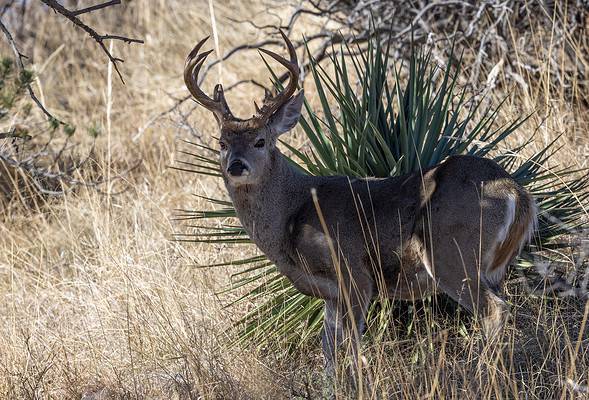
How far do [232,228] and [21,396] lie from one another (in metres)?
1.53

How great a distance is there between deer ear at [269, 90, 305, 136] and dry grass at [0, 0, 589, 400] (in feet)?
3.90

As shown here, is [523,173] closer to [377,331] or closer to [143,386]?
[377,331]

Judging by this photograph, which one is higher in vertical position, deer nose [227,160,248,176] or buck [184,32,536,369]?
deer nose [227,160,248,176]

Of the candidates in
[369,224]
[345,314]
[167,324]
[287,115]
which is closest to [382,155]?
[287,115]

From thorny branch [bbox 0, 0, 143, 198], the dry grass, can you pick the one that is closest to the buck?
the dry grass

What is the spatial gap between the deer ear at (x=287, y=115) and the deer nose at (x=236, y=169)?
43 centimetres

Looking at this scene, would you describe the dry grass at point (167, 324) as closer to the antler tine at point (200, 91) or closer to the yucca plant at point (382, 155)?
the yucca plant at point (382, 155)

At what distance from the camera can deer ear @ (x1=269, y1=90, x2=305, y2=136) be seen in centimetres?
533

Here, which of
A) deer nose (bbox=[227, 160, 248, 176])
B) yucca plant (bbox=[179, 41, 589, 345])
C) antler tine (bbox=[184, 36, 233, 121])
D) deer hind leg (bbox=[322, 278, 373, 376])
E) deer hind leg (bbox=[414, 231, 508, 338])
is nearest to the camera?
deer hind leg (bbox=[414, 231, 508, 338])

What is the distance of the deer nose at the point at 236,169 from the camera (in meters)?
4.93

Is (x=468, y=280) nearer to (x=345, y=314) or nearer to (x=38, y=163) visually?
(x=345, y=314)

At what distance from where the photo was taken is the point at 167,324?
18.7 ft

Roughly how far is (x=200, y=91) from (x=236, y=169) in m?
0.55

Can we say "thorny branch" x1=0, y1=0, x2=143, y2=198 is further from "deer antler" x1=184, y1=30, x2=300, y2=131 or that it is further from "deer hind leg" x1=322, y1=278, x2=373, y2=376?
"deer hind leg" x1=322, y1=278, x2=373, y2=376
